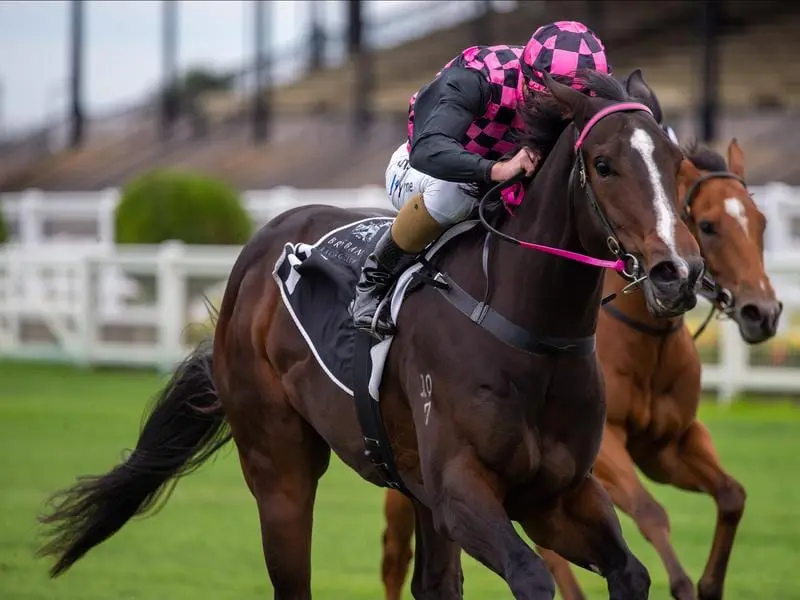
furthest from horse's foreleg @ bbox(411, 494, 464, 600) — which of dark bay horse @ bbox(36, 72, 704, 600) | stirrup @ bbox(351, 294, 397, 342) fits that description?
stirrup @ bbox(351, 294, 397, 342)

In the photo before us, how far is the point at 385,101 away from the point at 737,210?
23.2 metres

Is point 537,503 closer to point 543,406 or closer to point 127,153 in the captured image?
point 543,406

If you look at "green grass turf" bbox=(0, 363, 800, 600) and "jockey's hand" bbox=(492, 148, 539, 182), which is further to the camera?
"green grass turf" bbox=(0, 363, 800, 600)

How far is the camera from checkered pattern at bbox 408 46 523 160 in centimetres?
438

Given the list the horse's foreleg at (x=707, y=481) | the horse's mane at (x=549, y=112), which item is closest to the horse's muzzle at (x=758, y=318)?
the horse's foreleg at (x=707, y=481)

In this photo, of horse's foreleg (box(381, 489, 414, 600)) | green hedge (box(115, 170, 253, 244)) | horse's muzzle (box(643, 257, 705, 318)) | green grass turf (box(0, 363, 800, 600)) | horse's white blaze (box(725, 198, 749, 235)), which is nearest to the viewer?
horse's muzzle (box(643, 257, 705, 318))

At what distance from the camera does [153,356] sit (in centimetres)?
1658

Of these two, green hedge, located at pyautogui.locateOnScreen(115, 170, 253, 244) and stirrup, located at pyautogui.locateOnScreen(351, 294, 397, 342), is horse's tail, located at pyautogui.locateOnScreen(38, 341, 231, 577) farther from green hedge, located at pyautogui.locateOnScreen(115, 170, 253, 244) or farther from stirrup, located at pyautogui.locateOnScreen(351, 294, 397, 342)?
green hedge, located at pyautogui.locateOnScreen(115, 170, 253, 244)

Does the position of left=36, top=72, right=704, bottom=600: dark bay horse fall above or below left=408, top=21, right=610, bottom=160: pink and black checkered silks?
below

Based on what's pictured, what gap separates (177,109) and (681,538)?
2956 cm

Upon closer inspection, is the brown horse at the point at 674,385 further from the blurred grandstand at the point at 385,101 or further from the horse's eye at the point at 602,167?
the blurred grandstand at the point at 385,101

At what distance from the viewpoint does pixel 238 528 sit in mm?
8305

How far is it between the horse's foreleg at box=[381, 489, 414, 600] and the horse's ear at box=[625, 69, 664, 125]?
236 cm

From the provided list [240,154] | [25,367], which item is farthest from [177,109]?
[25,367]
